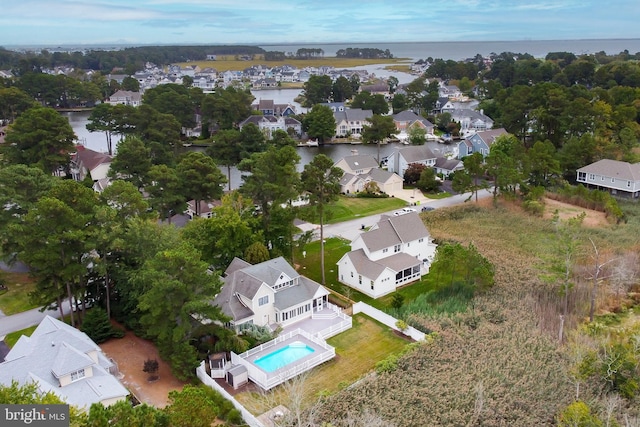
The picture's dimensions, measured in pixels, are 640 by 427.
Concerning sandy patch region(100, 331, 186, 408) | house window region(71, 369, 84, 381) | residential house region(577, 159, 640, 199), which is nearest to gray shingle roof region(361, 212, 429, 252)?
sandy patch region(100, 331, 186, 408)

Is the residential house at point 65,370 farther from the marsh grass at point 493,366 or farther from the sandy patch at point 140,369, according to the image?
the marsh grass at point 493,366

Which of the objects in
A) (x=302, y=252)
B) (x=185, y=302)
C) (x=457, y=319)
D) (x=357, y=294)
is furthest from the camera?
(x=302, y=252)

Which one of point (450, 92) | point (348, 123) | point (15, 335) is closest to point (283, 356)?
point (15, 335)

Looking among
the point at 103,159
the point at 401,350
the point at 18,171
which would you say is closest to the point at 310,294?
the point at 401,350

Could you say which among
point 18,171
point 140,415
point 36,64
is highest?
point 36,64

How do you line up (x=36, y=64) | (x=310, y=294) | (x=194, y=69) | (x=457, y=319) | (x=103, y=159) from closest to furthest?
(x=457, y=319), (x=310, y=294), (x=103, y=159), (x=36, y=64), (x=194, y=69)

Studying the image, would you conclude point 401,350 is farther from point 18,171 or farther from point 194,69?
point 194,69
